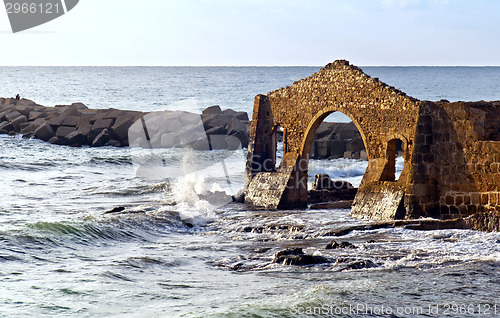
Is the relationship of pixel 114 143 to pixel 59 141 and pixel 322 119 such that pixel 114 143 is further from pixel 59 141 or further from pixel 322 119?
pixel 322 119

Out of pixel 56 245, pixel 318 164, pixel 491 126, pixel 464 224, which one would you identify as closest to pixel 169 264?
pixel 56 245

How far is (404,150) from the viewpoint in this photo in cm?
1519

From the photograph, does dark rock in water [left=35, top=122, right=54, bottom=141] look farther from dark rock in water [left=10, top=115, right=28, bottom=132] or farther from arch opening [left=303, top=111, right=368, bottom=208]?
arch opening [left=303, top=111, right=368, bottom=208]

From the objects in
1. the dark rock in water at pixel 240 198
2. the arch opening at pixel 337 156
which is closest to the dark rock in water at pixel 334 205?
the arch opening at pixel 337 156

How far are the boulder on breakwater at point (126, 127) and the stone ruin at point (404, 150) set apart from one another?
18.8 m

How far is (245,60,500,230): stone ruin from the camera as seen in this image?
14.2m

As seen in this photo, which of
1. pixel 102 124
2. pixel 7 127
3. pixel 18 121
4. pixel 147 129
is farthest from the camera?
pixel 18 121

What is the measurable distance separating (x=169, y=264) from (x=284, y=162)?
23.3 feet

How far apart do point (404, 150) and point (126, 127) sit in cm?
2591

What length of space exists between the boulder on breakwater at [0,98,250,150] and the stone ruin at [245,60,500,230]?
18.8 meters

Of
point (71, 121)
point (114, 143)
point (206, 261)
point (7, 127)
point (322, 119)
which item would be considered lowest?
point (206, 261)

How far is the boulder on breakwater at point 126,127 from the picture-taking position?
125 feet

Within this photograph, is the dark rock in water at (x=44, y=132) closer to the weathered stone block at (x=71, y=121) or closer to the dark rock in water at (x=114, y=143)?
the weathered stone block at (x=71, y=121)

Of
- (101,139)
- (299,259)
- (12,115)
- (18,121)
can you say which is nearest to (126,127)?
(101,139)
